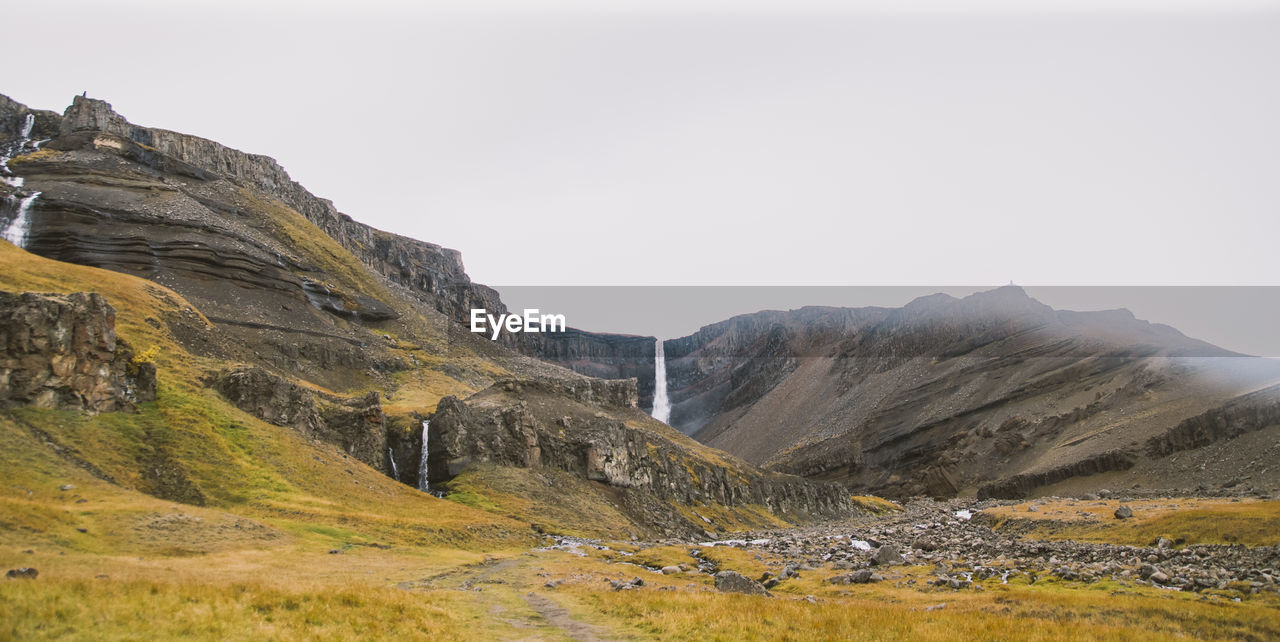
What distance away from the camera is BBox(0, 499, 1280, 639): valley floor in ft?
56.4

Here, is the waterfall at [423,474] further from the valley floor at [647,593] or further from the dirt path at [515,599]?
the dirt path at [515,599]

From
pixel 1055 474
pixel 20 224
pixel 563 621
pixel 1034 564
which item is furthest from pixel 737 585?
pixel 1055 474

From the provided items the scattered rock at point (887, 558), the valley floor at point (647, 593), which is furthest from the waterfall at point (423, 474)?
the scattered rock at point (887, 558)

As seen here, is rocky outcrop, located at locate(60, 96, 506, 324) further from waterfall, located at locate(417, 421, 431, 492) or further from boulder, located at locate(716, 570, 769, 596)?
boulder, located at locate(716, 570, 769, 596)

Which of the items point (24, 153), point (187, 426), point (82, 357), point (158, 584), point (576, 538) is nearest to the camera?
point (158, 584)

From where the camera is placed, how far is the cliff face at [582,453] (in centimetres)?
7562

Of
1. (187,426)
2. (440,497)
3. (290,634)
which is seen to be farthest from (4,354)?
(290,634)

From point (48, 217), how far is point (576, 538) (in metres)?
91.8

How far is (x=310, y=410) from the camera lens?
65.6 meters

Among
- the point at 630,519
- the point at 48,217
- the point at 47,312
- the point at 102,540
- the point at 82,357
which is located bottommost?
the point at 630,519

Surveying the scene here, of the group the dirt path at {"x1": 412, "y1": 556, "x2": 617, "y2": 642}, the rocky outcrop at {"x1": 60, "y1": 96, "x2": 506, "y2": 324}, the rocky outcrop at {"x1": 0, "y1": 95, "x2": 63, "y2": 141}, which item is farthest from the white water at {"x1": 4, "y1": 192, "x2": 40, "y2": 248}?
the dirt path at {"x1": 412, "y1": 556, "x2": 617, "y2": 642}

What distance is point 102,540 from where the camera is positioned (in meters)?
31.1

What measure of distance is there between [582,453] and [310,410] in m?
29.8

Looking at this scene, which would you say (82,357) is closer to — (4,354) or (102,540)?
(4,354)
